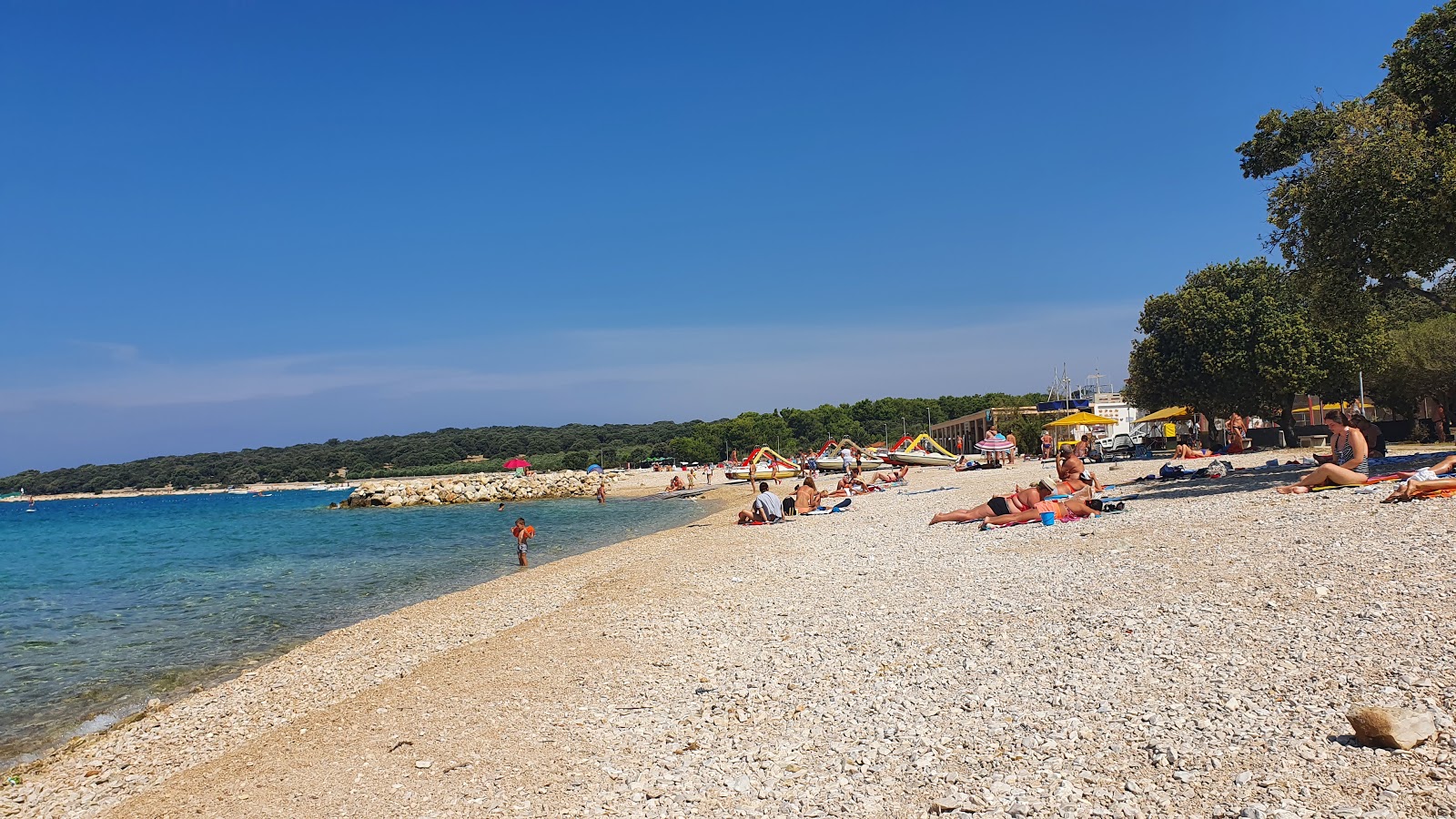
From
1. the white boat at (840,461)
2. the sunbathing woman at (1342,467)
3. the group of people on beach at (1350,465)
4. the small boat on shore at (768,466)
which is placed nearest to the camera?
the group of people on beach at (1350,465)

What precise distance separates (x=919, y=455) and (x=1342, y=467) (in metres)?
33.3

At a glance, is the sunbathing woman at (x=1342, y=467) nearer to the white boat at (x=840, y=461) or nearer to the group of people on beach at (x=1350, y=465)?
the group of people on beach at (x=1350, y=465)

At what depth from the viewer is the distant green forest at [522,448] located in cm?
11719

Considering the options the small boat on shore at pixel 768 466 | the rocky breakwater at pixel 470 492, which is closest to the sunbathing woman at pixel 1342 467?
the small boat on shore at pixel 768 466

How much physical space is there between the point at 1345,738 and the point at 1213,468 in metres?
15.2

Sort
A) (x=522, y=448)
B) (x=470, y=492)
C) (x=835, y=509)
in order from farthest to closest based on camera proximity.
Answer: (x=522, y=448), (x=470, y=492), (x=835, y=509)

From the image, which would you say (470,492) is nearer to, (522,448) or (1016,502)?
(1016,502)

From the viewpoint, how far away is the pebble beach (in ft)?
13.6

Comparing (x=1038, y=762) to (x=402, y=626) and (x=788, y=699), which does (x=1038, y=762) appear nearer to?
(x=788, y=699)

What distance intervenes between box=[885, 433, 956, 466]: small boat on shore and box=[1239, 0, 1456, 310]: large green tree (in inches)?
1182

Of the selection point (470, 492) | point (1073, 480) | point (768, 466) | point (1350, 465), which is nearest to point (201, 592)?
point (1073, 480)

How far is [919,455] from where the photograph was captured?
45094mm

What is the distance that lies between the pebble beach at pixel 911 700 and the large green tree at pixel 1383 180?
16.1 feet

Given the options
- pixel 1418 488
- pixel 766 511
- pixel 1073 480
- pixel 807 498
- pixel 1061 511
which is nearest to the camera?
pixel 1418 488
